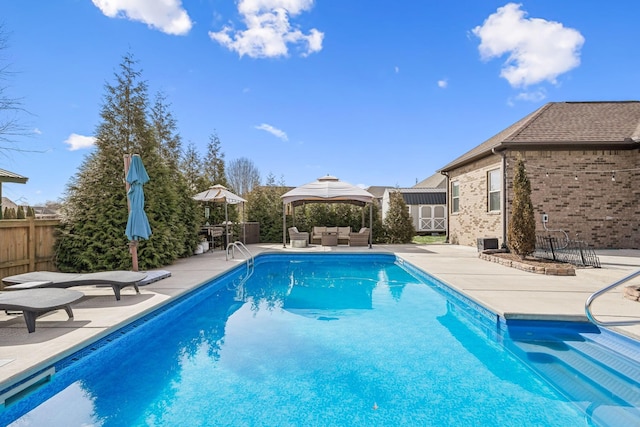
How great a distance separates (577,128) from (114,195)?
1475cm

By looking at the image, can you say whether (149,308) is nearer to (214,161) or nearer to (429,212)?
(214,161)

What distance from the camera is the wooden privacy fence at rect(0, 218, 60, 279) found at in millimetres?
6391

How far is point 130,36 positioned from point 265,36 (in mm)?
5126

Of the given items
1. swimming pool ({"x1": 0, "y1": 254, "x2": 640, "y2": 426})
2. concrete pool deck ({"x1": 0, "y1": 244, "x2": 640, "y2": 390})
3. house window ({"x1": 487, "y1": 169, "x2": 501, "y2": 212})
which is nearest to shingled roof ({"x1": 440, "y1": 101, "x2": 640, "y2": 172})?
house window ({"x1": 487, "y1": 169, "x2": 501, "y2": 212})

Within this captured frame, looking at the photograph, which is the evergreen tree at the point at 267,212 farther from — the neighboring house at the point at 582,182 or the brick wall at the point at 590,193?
the brick wall at the point at 590,193

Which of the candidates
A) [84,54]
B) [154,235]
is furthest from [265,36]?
[154,235]

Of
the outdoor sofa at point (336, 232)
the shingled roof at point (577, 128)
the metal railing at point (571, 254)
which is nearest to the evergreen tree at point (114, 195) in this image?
the outdoor sofa at point (336, 232)

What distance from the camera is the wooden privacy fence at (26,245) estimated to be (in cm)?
639

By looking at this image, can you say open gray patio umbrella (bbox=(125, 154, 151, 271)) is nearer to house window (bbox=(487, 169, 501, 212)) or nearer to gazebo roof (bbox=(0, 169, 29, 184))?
gazebo roof (bbox=(0, 169, 29, 184))

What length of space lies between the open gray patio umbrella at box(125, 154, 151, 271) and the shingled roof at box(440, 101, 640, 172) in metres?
10.6

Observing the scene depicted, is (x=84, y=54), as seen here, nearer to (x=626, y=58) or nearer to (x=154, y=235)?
(x=154, y=235)

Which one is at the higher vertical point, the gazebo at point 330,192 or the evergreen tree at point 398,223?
the gazebo at point 330,192

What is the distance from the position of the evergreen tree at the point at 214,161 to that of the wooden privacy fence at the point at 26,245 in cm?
1062

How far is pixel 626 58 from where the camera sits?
40.7 feet
